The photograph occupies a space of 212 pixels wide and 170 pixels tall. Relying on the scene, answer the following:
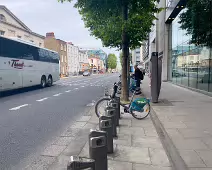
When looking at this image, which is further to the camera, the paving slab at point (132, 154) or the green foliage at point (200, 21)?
the green foliage at point (200, 21)

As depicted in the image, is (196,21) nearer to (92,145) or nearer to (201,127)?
(201,127)

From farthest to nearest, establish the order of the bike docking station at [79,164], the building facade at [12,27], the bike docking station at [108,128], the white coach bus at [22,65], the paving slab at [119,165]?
the building facade at [12,27] → the white coach bus at [22,65] → the bike docking station at [108,128] → the paving slab at [119,165] → the bike docking station at [79,164]

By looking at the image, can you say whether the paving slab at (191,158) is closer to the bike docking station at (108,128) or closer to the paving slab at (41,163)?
the bike docking station at (108,128)

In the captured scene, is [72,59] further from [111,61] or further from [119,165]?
[111,61]

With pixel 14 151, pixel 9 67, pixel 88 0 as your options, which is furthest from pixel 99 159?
pixel 9 67

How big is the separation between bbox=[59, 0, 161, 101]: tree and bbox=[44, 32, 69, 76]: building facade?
41684 mm

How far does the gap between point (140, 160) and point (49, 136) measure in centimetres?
246

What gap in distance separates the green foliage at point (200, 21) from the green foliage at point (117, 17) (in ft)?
13.2

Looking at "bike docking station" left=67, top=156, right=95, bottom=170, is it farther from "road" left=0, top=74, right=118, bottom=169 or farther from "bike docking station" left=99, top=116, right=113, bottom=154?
"road" left=0, top=74, right=118, bottom=169

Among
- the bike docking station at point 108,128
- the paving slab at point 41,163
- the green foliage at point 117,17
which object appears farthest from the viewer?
the green foliage at point 117,17

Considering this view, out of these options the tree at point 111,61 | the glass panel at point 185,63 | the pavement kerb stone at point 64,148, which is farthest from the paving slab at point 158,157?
the tree at point 111,61

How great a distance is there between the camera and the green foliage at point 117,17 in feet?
26.6

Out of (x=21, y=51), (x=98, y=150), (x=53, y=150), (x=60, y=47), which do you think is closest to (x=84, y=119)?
(x=53, y=150)

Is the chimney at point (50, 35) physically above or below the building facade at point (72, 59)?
above
